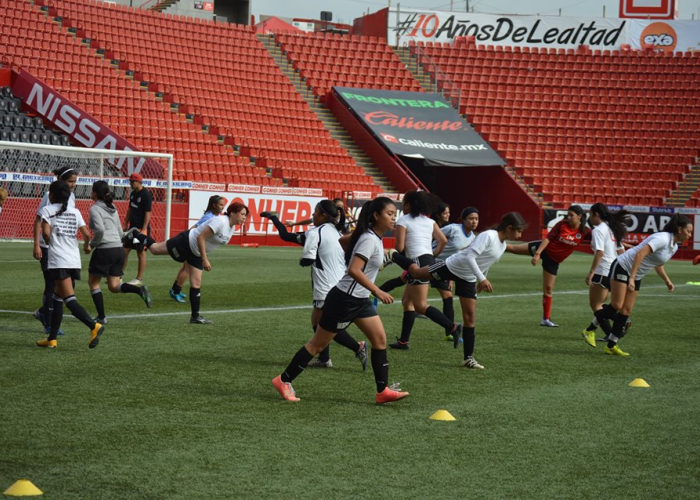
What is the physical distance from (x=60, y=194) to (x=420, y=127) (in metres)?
32.8

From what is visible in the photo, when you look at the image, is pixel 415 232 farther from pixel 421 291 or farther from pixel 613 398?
pixel 613 398

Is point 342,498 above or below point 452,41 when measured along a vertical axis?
below

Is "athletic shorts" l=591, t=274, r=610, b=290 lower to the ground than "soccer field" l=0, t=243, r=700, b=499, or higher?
higher

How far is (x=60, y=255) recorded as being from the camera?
1028cm

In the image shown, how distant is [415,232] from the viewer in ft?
37.8

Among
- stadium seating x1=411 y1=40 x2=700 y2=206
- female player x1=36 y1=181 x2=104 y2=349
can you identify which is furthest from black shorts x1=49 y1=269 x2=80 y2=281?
stadium seating x1=411 y1=40 x2=700 y2=206

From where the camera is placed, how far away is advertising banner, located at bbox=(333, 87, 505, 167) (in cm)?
4025

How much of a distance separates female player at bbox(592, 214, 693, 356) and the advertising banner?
27916 millimetres

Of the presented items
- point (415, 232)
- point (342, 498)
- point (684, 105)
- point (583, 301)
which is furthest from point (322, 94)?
point (342, 498)

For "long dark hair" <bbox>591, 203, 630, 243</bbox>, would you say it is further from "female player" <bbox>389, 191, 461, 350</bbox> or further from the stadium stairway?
the stadium stairway

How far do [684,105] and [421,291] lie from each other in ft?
122

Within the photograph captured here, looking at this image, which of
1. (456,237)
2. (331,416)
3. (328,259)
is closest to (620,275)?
(456,237)

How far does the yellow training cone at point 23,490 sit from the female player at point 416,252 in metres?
6.36

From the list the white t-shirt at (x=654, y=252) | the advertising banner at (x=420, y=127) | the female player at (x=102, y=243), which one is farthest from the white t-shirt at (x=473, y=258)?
the advertising banner at (x=420, y=127)
